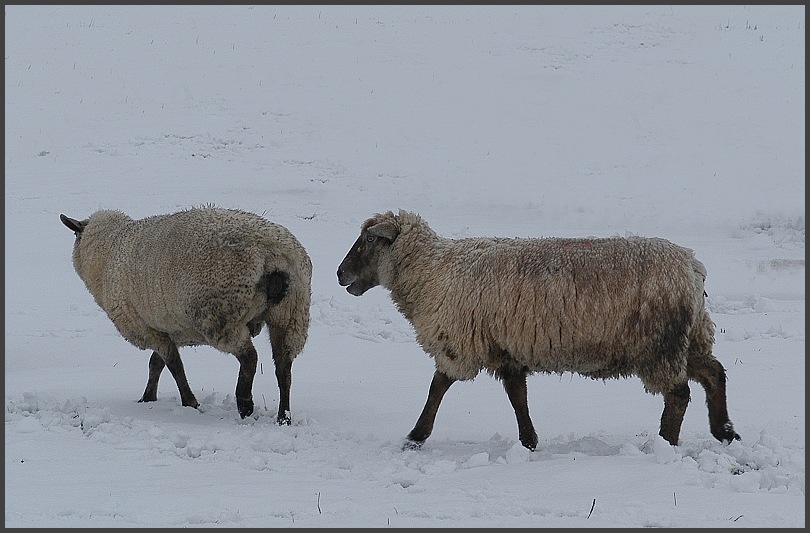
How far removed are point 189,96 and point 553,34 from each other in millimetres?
13168

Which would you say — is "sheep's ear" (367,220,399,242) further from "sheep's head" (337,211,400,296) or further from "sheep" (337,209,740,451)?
"sheep" (337,209,740,451)

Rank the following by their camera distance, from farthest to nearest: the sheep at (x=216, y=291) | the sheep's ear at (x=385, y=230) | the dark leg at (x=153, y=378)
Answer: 1. the dark leg at (x=153, y=378)
2. the sheep at (x=216, y=291)
3. the sheep's ear at (x=385, y=230)

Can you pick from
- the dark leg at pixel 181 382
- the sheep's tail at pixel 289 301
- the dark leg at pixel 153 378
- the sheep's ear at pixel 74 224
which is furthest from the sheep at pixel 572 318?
the sheep's ear at pixel 74 224

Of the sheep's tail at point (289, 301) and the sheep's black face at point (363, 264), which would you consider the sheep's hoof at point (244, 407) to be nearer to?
the sheep's tail at point (289, 301)

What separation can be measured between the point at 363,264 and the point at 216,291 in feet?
4.40

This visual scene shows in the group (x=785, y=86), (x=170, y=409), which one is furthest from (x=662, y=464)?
(x=785, y=86)

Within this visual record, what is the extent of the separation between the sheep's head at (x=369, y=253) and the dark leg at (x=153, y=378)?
7.17 ft

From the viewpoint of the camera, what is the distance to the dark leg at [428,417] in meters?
7.29

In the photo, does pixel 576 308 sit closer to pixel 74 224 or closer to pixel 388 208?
pixel 74 224

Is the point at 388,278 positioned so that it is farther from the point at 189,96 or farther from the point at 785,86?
the point at 785,86

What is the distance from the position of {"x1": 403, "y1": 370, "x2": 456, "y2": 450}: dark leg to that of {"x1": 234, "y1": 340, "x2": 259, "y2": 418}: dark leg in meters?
1.80

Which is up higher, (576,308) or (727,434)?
(576,308)

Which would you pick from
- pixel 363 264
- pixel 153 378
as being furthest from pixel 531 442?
pixel 153 378

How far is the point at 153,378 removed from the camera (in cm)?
915
